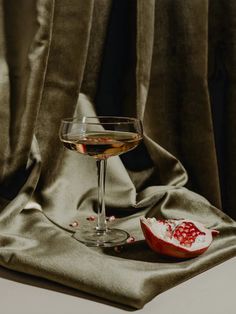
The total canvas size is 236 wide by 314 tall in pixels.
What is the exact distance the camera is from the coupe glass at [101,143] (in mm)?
742

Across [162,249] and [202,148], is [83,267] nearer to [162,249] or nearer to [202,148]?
[162,249]

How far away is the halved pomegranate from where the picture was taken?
26.3 inches

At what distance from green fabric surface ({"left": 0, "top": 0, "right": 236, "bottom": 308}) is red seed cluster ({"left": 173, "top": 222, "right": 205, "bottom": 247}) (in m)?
0.07

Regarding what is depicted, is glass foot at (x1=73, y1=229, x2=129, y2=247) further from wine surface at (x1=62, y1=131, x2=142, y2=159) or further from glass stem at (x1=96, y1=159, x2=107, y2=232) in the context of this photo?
wine surface at (x1=62, y1=131, x2=142, y2=159)

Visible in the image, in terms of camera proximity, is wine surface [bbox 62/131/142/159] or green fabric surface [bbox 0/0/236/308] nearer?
wine surface [bbox 62/131/142/159]

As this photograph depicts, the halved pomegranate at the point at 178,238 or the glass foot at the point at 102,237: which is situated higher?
the halved pomegranate at the point at 178,238

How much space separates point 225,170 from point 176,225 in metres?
0.36

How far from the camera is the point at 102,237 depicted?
77 cm

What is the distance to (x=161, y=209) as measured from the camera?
86cm

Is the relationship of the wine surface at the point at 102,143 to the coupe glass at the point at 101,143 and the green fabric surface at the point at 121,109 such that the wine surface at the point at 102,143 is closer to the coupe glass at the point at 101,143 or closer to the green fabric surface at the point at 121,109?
the coupe glass at the point at 101,143

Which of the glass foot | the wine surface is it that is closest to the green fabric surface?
the glass foot

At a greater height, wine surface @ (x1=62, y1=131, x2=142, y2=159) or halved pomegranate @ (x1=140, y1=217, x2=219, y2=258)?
wine surface @ (x1=62, y1=131, x2=142, y2=159)

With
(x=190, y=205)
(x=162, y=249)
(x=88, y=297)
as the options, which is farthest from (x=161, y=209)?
(x=88, y=297)

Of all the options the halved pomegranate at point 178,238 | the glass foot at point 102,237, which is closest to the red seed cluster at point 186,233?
the halved pomegranate at point 178,238
